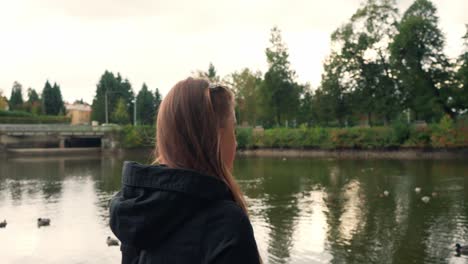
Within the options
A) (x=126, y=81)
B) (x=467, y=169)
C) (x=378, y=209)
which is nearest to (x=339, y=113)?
(x=467, y=169)

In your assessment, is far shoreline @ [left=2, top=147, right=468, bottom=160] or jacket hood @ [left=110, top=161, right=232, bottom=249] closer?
jacket hood @ [left=110, top=161, right=232, bottom=249]

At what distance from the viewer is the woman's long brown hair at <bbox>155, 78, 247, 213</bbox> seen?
216cm

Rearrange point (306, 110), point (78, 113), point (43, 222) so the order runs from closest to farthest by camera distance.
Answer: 1. point (43, 222)
2. point (306, 110)
3. point (78, 113)

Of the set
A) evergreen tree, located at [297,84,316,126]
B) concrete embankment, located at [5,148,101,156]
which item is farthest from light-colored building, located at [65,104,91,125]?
evergreen tree, located at [297,84,316,126]

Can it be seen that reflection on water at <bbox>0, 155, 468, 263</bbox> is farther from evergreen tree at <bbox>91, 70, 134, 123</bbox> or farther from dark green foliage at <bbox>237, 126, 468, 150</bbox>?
evergreen tree at <bbox>91, 70, 134, 123</bbox>

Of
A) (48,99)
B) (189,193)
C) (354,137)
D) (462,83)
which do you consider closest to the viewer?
(189,193)

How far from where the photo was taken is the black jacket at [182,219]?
1.91 m

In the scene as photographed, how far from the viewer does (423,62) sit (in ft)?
192

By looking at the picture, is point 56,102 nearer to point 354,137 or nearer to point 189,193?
point 354,137

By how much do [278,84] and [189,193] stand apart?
Result: 71.9 metres

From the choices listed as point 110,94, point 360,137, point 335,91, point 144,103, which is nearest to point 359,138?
point 360,137

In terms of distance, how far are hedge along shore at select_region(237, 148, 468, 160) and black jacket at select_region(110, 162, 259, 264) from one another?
57351 millimetres

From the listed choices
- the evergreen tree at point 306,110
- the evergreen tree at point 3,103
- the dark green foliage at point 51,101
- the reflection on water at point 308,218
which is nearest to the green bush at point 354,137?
the evergreen tree at point 306,110

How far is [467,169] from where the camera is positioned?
4066 centimetres
